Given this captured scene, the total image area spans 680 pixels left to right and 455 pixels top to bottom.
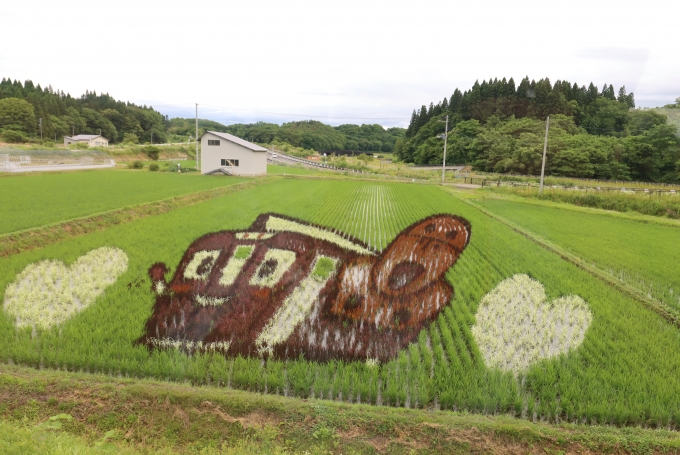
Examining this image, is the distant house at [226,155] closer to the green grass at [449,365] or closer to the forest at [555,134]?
the forest at [555,134]

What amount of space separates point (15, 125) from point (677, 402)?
Result: 45.5m

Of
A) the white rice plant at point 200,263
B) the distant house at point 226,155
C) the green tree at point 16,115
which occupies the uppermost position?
the green tree at point 16,115

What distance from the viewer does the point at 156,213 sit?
12.3 m

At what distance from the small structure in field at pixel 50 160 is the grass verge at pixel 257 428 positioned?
80.6 ft

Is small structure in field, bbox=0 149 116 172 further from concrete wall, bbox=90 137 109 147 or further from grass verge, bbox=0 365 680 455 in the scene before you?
grass verge, bbox=0 365 680 455

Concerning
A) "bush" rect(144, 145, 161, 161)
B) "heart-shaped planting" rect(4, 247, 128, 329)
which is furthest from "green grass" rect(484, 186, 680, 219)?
"bush" rect(144, 145, 161, 161)

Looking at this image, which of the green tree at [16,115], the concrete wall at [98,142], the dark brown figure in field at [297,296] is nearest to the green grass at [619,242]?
the dark brown figure in field at [297,296]

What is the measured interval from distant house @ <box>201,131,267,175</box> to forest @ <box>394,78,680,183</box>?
16661mm

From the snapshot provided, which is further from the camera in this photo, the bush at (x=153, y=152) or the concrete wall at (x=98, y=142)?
the concrete wall at (x=98, y=142)

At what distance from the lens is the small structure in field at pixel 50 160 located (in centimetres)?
2245

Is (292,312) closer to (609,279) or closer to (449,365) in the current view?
(449,365)

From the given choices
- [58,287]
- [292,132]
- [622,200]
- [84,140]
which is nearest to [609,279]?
[58,287]

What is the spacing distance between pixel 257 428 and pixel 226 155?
26115 millimetres

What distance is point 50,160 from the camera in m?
26.1
